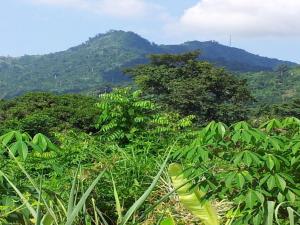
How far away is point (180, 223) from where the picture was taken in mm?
3025

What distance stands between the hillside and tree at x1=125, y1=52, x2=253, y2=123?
4505 centimetres

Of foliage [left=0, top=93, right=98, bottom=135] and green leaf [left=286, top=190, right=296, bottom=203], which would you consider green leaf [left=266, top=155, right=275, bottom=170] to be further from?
foliage [left=0, top=93, right=98, bottom=135]

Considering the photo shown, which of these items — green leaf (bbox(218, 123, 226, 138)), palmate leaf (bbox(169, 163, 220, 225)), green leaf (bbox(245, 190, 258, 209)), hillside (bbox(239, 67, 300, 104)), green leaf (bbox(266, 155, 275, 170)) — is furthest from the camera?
hillside (bbox(239, 67, 300, 104))

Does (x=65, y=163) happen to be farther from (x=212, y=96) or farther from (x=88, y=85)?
(x=88, y=85)

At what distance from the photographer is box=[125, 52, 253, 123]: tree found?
3859 cm

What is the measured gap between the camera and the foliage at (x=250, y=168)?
244 centimetres

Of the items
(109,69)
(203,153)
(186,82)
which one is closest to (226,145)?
(203,153)

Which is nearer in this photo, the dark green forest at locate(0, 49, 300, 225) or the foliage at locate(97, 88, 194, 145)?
the dark green forest at locate(0, 49, 300, 225)

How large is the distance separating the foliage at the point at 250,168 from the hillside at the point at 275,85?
83.7 metres

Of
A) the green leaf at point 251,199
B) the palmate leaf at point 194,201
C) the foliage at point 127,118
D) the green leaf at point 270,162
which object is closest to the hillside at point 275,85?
the foliage at point 127,118

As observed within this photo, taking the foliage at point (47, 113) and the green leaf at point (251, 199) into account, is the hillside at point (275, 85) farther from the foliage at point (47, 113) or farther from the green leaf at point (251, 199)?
the green leaf at point (251, 199)

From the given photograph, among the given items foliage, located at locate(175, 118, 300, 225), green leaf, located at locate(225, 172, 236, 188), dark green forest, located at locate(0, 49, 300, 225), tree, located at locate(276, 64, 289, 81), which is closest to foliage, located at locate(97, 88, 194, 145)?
dark green forest, located at locate(0, 49, 300, 225)

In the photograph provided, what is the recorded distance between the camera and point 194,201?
2.41 m

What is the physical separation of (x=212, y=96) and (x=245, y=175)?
1503 inches
